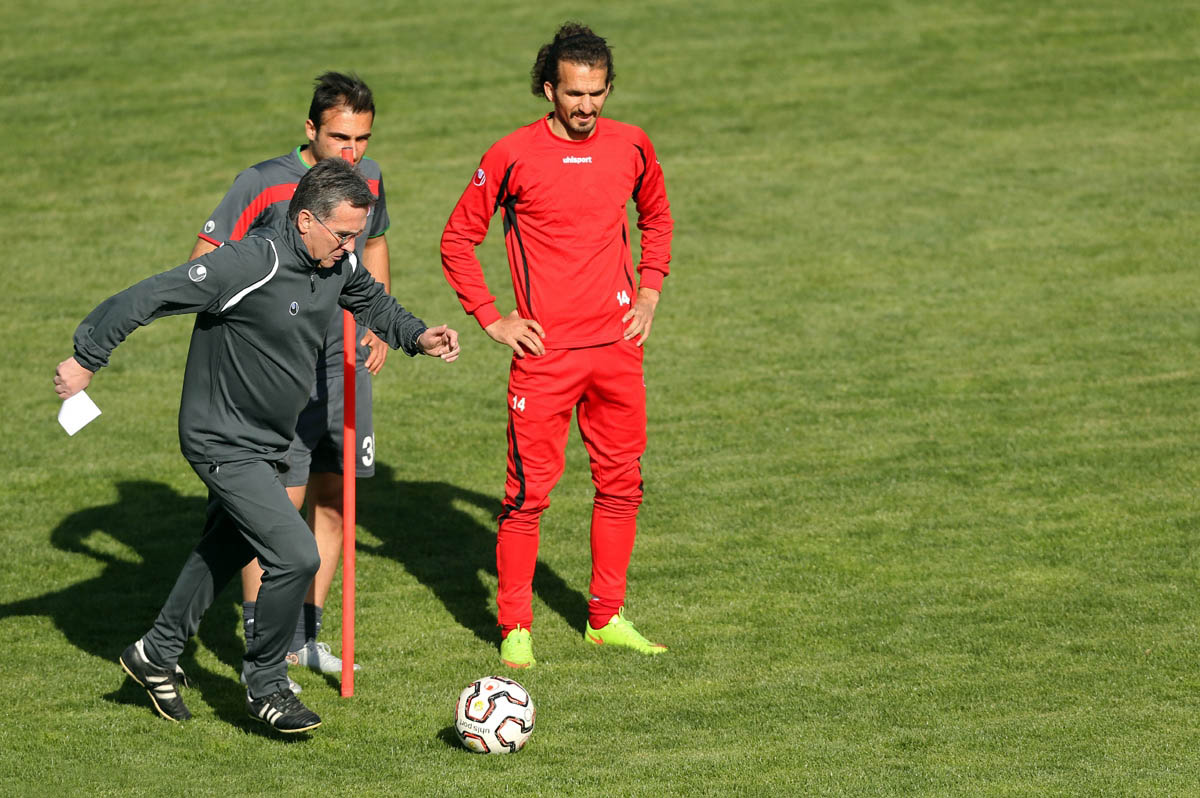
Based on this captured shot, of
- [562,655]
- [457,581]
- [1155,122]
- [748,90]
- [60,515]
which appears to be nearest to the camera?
[562,655]

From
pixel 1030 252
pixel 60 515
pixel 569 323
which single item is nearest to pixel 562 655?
pixel 569 323

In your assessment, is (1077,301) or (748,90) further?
(748,90)

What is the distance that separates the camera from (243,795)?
19.4 ft

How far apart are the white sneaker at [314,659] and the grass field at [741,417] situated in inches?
5.2

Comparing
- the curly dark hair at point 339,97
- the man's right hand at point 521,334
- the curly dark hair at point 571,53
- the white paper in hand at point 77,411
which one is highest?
the curly dark hair at point 571,53

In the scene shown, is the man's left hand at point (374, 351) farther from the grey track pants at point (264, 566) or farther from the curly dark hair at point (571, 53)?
the curly dark hair at point (571, 53)

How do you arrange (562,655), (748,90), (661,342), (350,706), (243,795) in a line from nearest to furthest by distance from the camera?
(243,795) → (350,706) → (562,655) → (661,342) → (748,90)

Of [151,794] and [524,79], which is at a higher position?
[524,79]

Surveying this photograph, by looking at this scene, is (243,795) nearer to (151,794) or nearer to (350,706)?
(151,794)

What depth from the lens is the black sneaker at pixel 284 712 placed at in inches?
245

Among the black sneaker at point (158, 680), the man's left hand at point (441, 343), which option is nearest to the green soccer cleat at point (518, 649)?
the black sneaker at point (158, 680)

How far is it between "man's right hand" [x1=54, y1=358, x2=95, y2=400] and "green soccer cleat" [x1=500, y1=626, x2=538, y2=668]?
8.79 ft

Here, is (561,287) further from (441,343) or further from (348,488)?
(348,488)

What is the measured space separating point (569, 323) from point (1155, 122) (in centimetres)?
1357
